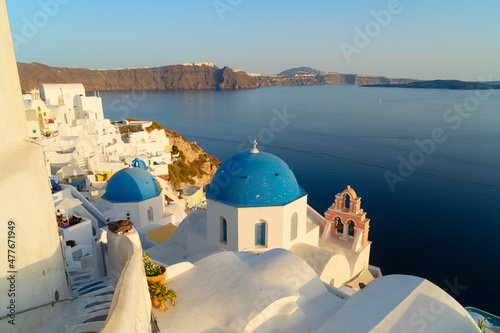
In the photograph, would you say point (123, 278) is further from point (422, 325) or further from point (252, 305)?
point (422, 325)

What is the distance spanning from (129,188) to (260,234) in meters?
11.5

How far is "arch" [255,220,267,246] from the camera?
13.6m

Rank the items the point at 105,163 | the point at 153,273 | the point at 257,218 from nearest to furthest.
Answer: the point at 153,273 < the point at 257,218 < the point at 105,163

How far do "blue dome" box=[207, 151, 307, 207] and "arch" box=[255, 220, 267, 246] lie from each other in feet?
3.03

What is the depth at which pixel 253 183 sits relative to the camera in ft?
43.9

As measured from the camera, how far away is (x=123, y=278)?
15.8 ft

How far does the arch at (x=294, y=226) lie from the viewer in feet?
47.5

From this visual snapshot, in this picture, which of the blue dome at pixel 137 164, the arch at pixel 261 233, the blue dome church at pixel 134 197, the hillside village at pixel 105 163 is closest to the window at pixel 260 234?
the arch at pixel 261 233

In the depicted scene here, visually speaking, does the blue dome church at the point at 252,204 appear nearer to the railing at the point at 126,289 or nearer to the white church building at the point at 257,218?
the white church building at the point at 257,218

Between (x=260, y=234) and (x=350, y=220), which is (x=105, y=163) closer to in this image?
(x=260, y=234)

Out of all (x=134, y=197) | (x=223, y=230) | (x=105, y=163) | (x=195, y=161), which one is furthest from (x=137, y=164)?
(x=195, y=161)

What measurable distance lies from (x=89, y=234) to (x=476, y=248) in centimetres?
3362

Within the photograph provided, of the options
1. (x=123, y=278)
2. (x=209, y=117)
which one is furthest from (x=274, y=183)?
(x=209, y=117)

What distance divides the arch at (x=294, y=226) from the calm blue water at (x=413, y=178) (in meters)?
18.4
